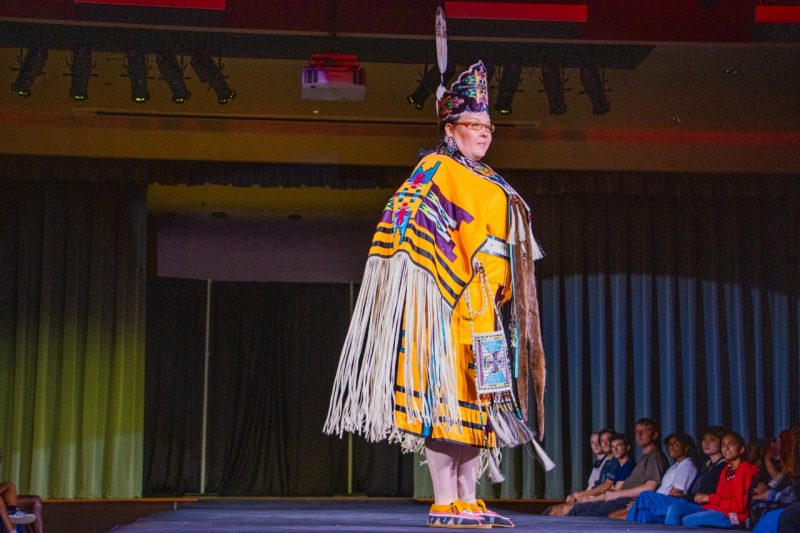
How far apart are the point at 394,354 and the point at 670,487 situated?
4.48m

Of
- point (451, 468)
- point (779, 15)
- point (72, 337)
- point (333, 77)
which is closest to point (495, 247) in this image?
point (451, 468)

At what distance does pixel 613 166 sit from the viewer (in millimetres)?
9320

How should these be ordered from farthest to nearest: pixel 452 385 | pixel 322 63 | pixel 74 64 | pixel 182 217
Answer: pixel 182 217 < pixel 74 64 < pixel 322 63 < pixel 452 385

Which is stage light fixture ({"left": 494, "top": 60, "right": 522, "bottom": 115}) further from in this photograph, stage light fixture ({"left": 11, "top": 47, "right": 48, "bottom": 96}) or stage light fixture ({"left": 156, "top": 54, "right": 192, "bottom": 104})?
stage light fixture ({"left": 11, "top": 47, "right": 48, "bottom": 96})

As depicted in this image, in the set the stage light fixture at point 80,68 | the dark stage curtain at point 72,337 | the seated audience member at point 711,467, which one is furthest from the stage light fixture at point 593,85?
the dark stage curtain at point 72,337

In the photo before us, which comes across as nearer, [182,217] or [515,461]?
[515,461]

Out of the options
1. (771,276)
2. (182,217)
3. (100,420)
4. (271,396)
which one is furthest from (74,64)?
(771,276)

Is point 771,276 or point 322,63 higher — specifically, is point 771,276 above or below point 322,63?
below

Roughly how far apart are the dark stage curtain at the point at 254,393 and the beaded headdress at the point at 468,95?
Answer: 25.9 feet

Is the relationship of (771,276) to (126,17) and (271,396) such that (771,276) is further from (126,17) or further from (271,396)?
(126,17)

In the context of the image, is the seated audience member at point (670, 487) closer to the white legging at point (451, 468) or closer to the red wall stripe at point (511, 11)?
the red wall stripe at point (511, 11)

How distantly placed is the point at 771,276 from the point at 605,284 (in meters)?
1.46

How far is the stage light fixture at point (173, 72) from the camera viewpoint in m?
6.66

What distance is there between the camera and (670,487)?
22.8 ft
